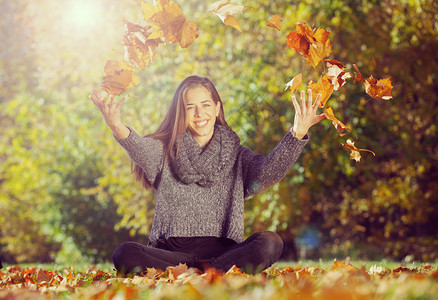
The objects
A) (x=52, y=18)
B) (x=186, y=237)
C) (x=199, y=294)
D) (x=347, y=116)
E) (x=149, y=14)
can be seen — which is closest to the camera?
(x=199, y=294)

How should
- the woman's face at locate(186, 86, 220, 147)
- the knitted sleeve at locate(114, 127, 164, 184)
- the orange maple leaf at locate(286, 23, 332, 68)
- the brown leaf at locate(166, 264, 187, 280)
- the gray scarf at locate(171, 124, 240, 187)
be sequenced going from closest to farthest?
the brown leaf at locate(166, 264, 187, 280) → the orange maple leaf at locate(286, 23, 332, 68) → the knitted sleeve at locate(114, 127, 164, 184) → the gray scarf at locate(171, 124, 240, 187) → the woman's face at locate(186, 86, 220, 147)

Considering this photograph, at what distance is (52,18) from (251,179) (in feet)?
20.5

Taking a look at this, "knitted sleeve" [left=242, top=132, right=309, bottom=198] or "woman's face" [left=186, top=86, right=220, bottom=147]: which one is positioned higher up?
"woman's face" [left=186, top=86, right=220, bottom=147]

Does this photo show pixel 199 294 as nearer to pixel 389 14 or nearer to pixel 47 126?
pixel 389 14

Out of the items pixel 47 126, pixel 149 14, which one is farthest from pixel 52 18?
pixel 149 14

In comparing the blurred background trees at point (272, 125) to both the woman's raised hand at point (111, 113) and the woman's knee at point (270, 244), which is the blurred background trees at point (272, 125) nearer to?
the woman's raised hand at point (111, 113)

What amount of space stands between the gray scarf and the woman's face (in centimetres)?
6

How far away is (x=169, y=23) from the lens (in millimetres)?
2787

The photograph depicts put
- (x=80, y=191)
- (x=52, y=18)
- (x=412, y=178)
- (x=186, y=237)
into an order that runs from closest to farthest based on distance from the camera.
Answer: (x=186, y=237), (x=412, y=178), (x=80, y=191), (x=52, y=18)

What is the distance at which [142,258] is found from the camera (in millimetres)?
2801

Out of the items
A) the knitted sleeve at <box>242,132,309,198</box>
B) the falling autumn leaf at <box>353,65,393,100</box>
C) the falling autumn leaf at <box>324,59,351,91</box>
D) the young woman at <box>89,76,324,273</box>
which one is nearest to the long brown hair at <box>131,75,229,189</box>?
the young woman at <box>89,76,324,273</box>

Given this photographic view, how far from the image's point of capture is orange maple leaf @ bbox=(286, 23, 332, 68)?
281cm

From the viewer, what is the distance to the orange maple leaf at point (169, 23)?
2.71m

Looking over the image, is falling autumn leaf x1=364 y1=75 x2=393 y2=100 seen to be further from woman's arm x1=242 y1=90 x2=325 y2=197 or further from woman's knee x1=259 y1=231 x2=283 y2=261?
woman's knee x1=259 y1=231 x2=283 y2=261
